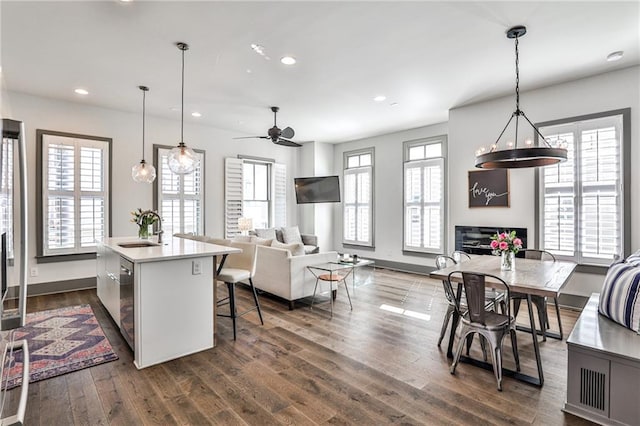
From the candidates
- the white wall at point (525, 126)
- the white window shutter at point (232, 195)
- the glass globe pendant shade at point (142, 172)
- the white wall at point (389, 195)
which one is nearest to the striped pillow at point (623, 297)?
the white wall at point (525, 126)

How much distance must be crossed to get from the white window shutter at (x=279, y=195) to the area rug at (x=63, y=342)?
4.48 metres

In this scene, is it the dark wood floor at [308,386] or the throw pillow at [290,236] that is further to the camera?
the throw pillow at [290,236]

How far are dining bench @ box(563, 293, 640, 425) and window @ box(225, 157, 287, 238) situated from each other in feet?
20.3

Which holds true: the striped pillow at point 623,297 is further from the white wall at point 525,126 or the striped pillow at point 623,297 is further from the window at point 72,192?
the window at point 72,192

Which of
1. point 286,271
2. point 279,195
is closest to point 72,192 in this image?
point 286,271

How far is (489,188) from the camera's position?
519 cm

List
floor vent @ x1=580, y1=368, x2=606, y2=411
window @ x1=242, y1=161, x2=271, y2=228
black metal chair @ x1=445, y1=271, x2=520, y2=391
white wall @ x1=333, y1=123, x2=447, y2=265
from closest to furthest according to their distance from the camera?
floor vent @ x1=580, y1=368, x2=606, y2=411 < black metal chair @ x1=445, y1=271, x2=520, y2=391 < white wall @ x1=333, y1=123, x2=447, y2=265 < window @ x1=242, y1=161, x2=271, y2=228

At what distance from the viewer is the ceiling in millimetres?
2844

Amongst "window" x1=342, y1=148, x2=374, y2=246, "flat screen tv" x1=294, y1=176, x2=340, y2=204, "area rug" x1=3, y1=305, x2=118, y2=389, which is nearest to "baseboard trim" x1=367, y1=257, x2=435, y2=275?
"window" x1=342, y1=148, x2=374, y2=246

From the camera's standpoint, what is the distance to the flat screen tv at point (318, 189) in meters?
7.87

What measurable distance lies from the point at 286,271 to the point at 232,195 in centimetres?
332

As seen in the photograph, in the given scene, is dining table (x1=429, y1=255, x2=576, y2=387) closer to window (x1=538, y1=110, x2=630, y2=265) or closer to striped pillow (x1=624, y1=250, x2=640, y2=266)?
striped pillow (x1=624, y1=250, x2=640, y2=266)

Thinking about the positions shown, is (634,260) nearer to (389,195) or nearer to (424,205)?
(424,205)

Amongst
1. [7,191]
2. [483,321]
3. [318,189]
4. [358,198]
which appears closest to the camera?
[7,191]
